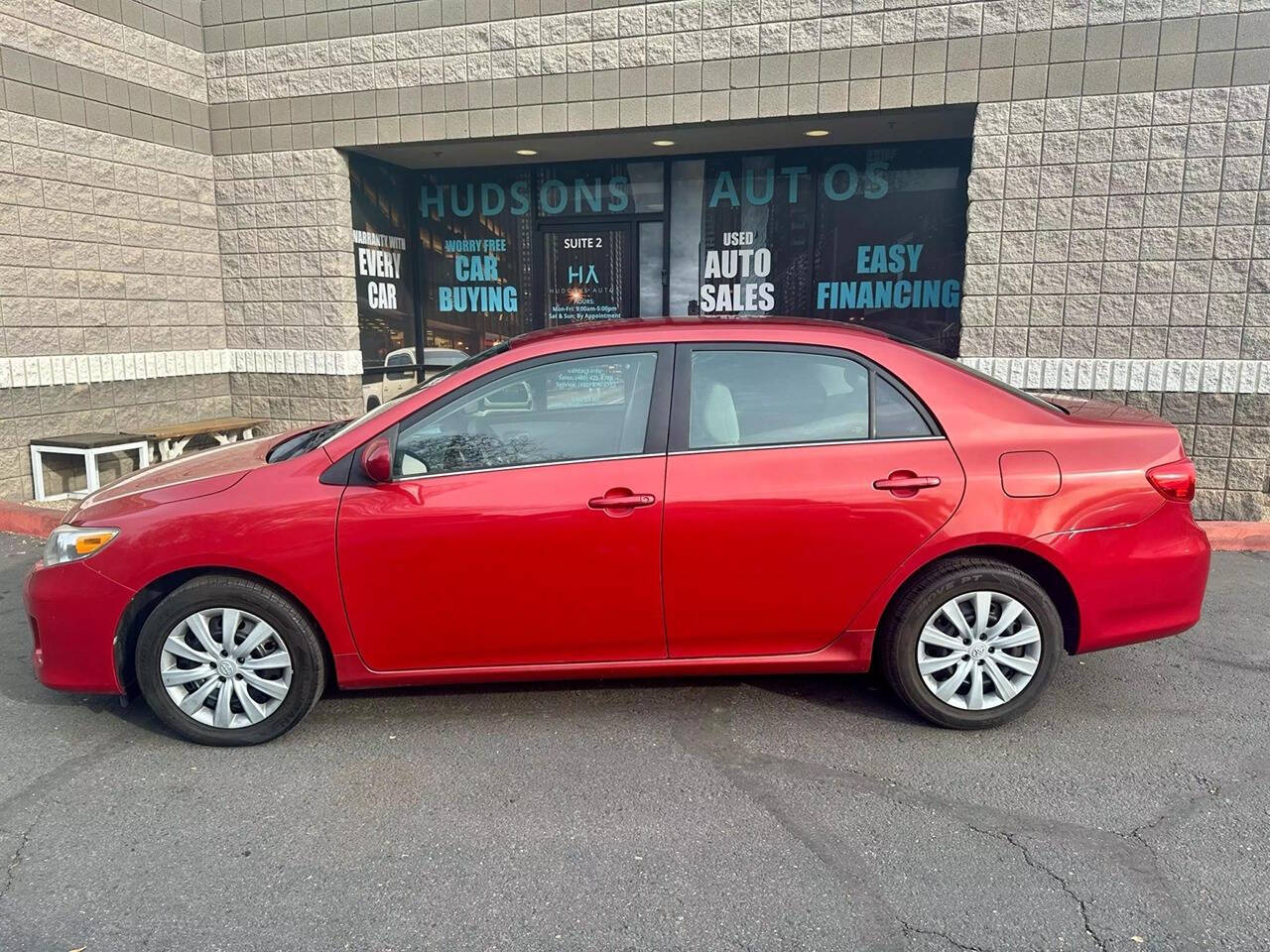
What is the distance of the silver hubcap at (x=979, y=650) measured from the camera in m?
3.58

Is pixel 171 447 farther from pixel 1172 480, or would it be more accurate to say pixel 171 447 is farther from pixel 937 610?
pixel 1172 480

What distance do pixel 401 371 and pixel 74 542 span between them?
6484 millimetres

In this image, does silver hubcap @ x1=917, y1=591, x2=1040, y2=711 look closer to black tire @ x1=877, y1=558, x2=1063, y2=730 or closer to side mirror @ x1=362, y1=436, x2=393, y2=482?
black tire @ x1=877, y1=558, x2=1063, y2=730

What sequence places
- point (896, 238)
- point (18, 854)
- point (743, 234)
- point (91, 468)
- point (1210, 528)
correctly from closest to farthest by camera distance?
point (18, 854)
point (1210, 528)
point (91, 468)
point (896, 238)
point (743, 234)

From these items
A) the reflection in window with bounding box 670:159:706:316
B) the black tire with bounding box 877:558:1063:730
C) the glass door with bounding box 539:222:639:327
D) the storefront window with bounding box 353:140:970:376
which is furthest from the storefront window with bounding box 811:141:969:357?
the black tire with bounding box 877:558:1063:730

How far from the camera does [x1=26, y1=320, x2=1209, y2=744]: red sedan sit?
3479 mm

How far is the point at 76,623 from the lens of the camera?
353 cm

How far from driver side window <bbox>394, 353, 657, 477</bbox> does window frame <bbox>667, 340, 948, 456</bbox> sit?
12 centimetres

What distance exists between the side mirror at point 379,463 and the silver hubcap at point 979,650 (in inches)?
87.2

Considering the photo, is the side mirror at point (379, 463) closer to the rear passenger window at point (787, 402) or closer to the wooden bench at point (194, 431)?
the rear passenger window at point (787, 402)

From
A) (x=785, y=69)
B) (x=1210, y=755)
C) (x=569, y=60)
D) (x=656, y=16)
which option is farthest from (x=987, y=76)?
(x=1210, y=755)

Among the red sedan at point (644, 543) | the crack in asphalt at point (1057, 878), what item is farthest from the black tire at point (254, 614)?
the crack in asphalt at point (1057, 878)

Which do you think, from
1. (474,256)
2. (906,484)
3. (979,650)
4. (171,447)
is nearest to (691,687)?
(979,650)

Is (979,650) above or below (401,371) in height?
below
